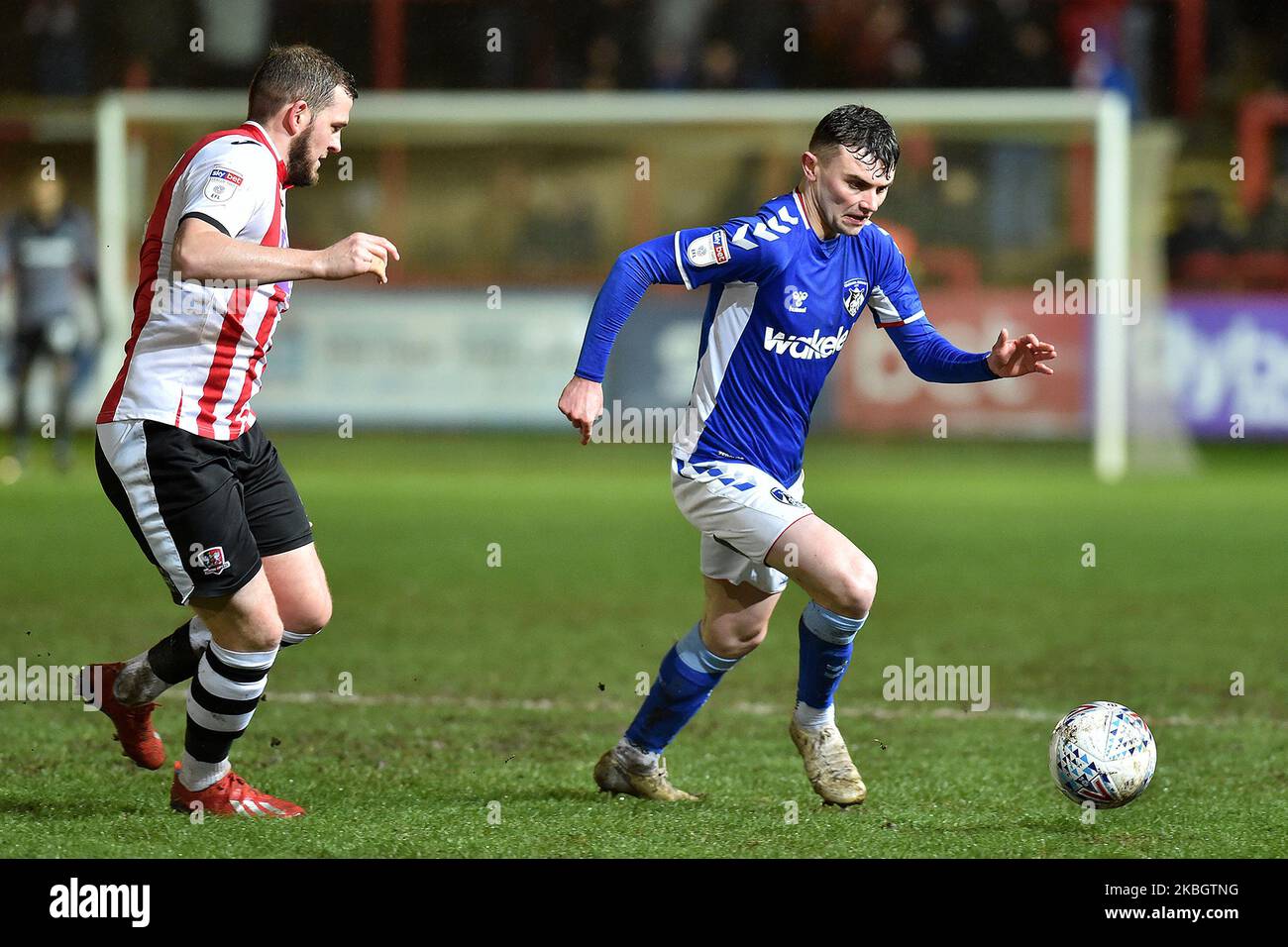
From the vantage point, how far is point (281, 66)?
4582 millimetres

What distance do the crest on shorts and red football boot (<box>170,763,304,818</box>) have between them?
64 centimetres

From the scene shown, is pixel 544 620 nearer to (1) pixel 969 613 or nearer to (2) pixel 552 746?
(1) pixel 969 613

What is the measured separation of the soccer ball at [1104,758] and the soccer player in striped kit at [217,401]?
2.05m

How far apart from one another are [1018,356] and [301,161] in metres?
1.98

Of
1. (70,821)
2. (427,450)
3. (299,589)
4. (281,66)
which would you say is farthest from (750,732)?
(427,450)

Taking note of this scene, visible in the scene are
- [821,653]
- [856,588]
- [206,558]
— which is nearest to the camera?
[206,558]

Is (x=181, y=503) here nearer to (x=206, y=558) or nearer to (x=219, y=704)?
(x=206, y=558)

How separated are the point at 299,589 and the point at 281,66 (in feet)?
4.49

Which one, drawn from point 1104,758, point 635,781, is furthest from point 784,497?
point 1104,758

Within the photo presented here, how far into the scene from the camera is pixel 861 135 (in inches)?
191

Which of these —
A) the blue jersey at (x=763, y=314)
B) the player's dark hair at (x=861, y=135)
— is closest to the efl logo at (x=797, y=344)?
the blue jersey at (x=763, y=314)

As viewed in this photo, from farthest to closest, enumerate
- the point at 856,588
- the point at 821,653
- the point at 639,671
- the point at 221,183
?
the point at 639,671 → the point at 821,653 → the point at 856,588 → the point at 221,183

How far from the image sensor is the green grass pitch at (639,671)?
467 cm
